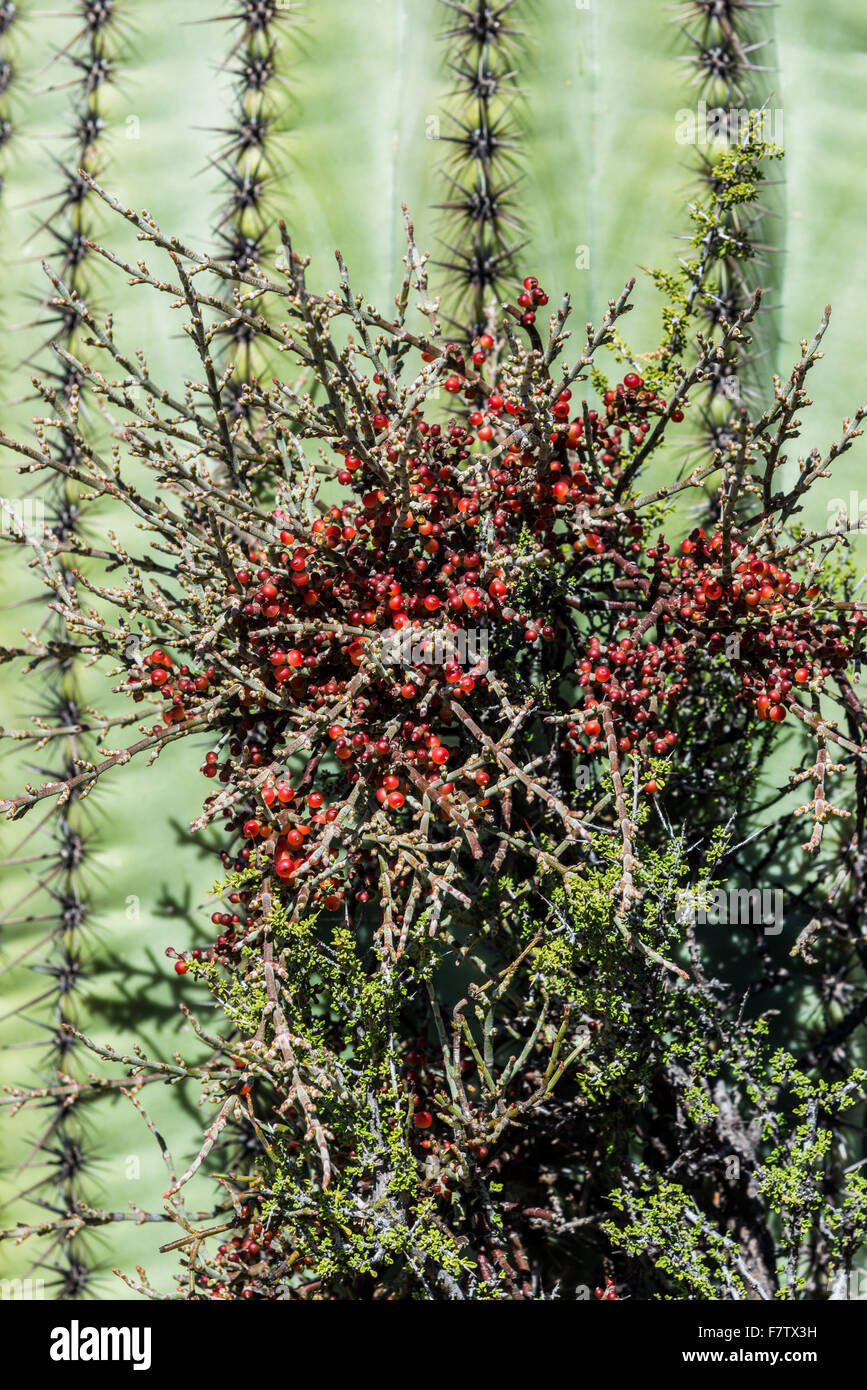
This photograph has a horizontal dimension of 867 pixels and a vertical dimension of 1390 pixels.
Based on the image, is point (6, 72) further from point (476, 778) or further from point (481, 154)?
point (476, 778)

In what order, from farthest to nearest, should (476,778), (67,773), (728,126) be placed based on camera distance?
(67,773)
(728,126)
(476,778)

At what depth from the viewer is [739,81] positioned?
74.9 inches

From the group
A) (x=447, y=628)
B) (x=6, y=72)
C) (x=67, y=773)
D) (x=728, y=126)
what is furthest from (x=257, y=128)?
(x=67, y=773)

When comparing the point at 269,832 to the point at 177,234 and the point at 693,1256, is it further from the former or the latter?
the point at 177,234

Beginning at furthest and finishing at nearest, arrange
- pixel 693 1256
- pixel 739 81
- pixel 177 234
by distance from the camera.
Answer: pixel 177 234 < pixel 739 81 < pixel 693 1256

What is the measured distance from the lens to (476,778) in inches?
64.6

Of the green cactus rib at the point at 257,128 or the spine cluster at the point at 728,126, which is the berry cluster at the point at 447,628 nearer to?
the spine cluster at the point at 728,126

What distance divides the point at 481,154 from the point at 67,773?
3.97ft

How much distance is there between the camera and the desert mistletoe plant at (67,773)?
6.75 feet

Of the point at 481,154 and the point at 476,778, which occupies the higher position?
the point at 481,154

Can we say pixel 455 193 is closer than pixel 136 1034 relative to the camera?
Yes

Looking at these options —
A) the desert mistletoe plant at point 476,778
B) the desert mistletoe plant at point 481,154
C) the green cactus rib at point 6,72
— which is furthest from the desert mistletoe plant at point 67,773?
the desert mistletoe plant at point 481,154
